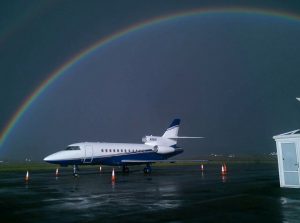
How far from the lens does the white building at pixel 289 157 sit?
1582 cm

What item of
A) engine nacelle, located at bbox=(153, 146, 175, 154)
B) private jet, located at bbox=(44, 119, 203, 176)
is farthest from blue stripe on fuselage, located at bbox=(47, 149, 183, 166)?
engine nacelle, located at bbox=(153, 146, 175, 154)

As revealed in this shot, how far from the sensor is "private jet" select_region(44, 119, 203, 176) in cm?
3042

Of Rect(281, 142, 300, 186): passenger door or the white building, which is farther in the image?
Rect(281, 142, 300, 186): passenger door

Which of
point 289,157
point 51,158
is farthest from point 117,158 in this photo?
point 289,157

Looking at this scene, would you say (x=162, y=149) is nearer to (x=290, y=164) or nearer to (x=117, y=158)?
(x=117, y=158)

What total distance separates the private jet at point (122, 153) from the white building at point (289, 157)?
707 inches

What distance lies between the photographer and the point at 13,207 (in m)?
11.0

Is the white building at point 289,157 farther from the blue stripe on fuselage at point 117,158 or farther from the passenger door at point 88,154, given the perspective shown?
the blue stripe on fuselage at point 117,158

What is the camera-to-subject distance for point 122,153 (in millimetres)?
35281

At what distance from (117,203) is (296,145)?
1014cm

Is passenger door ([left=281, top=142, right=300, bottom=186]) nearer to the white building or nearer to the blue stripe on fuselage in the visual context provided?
the white building

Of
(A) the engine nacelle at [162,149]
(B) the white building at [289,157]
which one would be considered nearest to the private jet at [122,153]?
(A) the engine nacelle at [162,149]

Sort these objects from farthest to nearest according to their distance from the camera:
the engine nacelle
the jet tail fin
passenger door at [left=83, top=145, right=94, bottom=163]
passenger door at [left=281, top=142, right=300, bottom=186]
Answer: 1. the jet tail fin
2. the engine nacelle
3. passenger door at [left=83, top=145, right=94, bottom=163]
4. passenger door at [left=281, top=142, right=300, bottom=186]

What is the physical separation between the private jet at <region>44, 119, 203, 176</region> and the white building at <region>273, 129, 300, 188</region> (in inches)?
707
